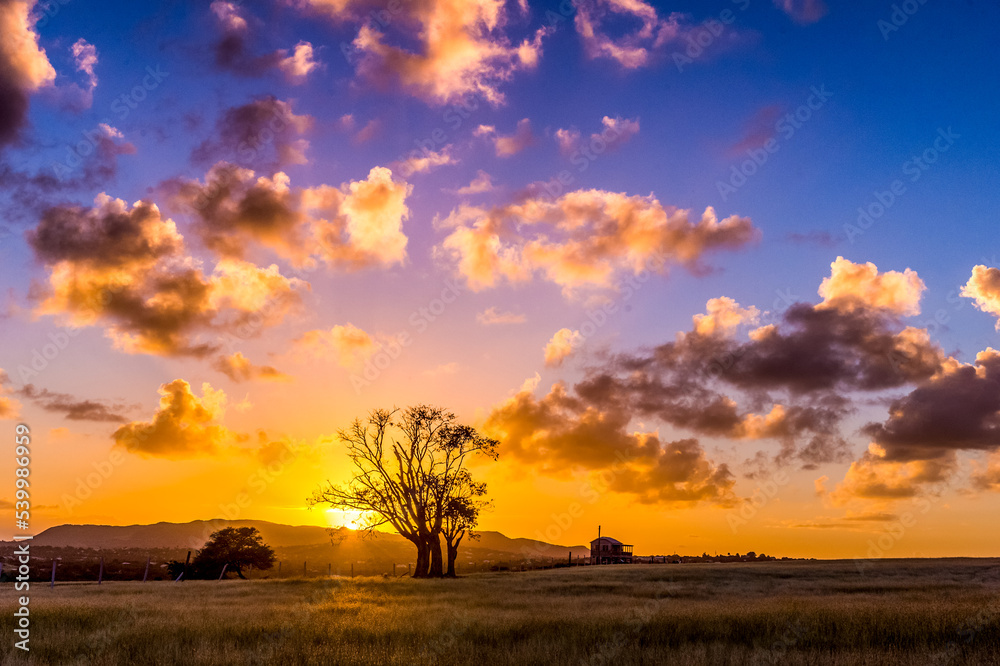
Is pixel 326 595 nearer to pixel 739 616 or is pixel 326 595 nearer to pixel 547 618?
pixel 547 618

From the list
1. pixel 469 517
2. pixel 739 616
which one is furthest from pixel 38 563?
pixel 739 616

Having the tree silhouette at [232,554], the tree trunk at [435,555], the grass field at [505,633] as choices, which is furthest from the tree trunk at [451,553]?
the grass field at [505,633]

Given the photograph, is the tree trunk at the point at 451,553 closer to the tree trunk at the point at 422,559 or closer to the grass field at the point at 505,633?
the tree trunk at the point at 422,559

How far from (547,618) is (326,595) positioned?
14373 mm

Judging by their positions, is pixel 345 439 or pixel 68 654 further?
pixel 345 439

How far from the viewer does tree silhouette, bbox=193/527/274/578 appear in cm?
6694

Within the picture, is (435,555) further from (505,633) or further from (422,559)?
(505,633)

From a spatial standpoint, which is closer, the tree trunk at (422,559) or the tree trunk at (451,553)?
the tree trunk at (422,559)

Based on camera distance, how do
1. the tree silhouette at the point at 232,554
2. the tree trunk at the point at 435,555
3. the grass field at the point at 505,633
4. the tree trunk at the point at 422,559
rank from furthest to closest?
the tree silhouette at the point at 232,554
the tree trunk at the point at 435,555
the tree trunk at the point at 422,559
the grass field at the point at 505,633

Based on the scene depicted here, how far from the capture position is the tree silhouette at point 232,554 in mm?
66938

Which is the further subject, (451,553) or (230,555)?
(230,555)

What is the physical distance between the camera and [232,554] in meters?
69.1

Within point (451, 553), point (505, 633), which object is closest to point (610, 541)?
point (451, 553)

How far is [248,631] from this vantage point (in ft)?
60.7
